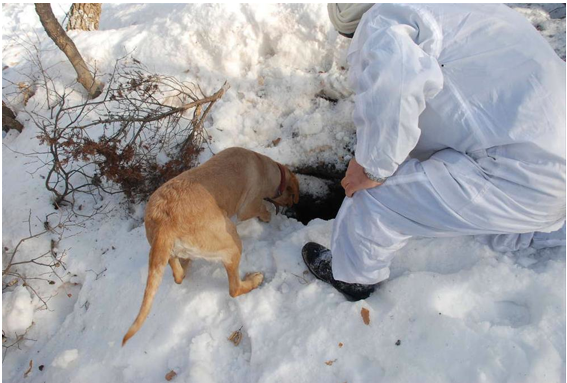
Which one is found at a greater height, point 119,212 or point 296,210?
point 119,212

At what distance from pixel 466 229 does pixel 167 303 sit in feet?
6.52

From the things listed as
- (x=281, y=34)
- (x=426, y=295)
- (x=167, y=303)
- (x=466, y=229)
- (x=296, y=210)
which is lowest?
(x=296, y=210)

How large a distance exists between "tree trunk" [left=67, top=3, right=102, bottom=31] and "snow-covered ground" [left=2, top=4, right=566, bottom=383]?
0.83m

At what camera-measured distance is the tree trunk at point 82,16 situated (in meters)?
4.57

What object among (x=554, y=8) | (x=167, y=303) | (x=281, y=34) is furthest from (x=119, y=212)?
(x=554, y=8)

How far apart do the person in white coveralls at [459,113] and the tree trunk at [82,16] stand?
430cm

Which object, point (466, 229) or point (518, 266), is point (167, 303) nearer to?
point (466, 229)

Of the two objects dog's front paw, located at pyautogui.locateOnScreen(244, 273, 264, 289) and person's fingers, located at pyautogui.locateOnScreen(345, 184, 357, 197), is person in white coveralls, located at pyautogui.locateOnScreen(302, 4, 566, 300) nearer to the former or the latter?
person's fingers, located at pyautogui.locateOnScreen(345, 184, 357, 197)

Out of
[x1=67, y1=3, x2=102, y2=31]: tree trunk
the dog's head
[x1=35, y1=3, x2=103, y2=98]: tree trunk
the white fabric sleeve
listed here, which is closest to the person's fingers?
the white fabric sleeve

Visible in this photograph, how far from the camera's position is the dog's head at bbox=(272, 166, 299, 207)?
10.1 feet

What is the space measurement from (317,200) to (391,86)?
213cm

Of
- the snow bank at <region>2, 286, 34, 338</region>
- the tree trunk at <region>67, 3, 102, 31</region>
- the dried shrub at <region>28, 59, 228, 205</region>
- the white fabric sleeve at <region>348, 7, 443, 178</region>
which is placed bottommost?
the snow bank at <region>2, 286, 34, 338</region>

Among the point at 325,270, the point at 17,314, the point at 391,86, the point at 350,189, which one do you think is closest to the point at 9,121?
the point at 17,314

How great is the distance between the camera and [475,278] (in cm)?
210
